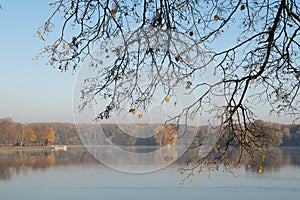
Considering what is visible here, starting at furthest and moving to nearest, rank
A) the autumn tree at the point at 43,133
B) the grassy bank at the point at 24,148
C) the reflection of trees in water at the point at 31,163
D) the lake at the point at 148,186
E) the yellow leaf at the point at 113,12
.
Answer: the autumn tree at the point at 43,133 < the grassy bank at the point at 24,148 < the reflection of trees in water at the point at 31,163 < the lake at the point at 148,186 < the yellow leaf at the point at 113,12

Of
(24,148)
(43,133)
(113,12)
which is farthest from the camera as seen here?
(24,148)

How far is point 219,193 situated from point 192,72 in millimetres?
9730

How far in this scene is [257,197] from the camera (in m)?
11.0

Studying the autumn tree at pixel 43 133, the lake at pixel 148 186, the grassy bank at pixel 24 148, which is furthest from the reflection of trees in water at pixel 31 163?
the autumn tree at pixel 43 133

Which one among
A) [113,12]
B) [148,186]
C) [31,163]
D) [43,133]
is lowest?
[31,163]

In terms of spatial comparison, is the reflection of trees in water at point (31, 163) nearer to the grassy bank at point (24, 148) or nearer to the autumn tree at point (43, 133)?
the grassy bank at point (24, 148)

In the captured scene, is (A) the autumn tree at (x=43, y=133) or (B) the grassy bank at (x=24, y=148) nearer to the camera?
(B) the grassy bank at (x=24, y=148)

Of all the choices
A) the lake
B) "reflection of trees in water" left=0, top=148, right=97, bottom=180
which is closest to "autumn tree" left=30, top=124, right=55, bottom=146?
"reflection of trees in water" left=0, top=148, right=97, bottom=180

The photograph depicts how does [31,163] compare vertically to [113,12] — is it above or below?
below

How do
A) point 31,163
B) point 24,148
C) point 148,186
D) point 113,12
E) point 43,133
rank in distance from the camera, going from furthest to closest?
1. point 24,148
2. point 43,133
3. point 31,163
4. point 148,186
5. point 113,12

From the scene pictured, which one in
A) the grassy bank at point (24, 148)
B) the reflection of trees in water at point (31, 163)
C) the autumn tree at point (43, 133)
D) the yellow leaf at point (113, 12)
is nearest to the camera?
the yellow leaf at point (113, 12)

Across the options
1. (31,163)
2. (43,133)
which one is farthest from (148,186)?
(43,133)

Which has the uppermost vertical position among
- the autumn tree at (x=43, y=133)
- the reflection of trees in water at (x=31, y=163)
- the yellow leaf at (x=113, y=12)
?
the yellow leaf at (x=113, y=12)

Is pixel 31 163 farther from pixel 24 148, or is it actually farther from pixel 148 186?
pixel 24 148
